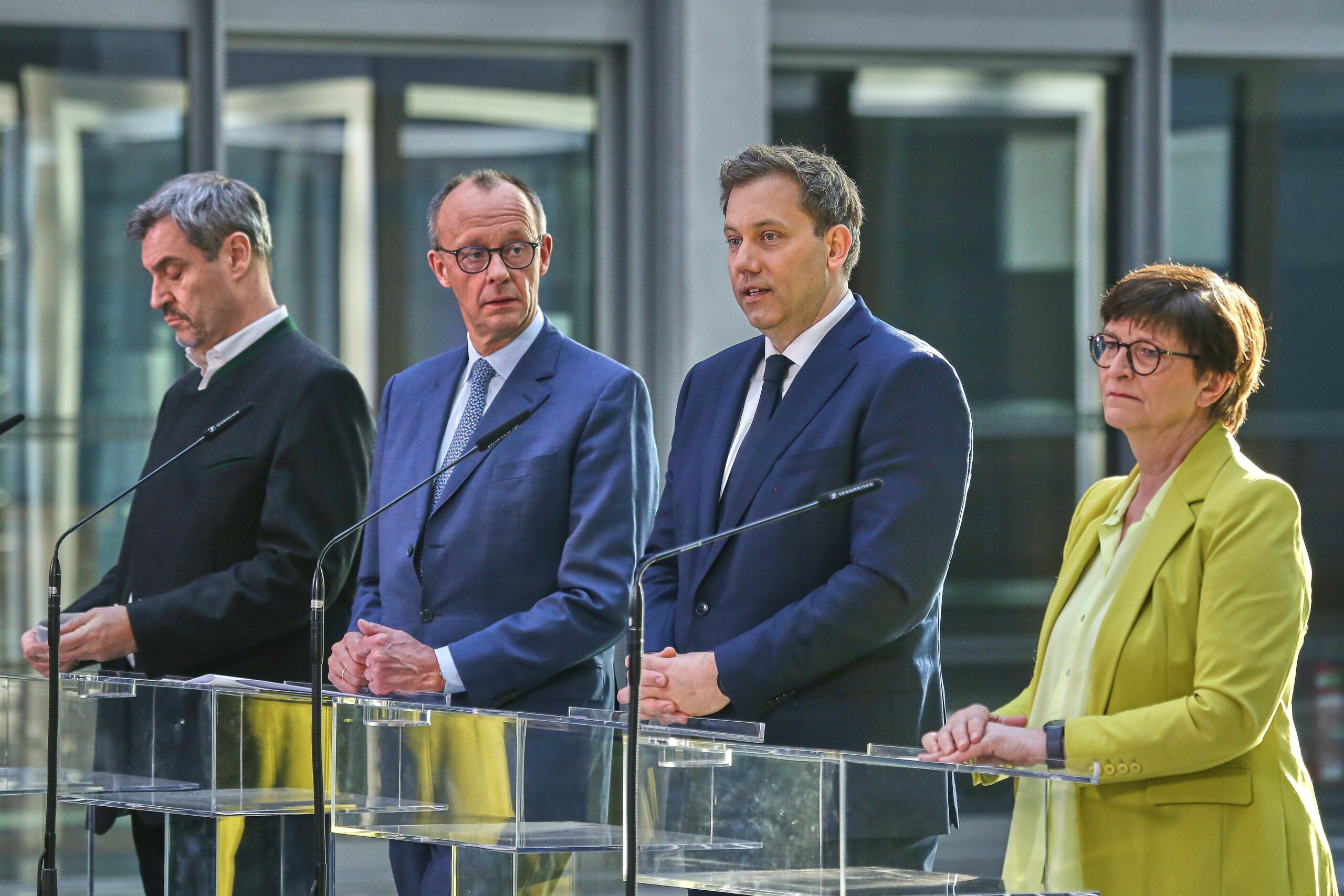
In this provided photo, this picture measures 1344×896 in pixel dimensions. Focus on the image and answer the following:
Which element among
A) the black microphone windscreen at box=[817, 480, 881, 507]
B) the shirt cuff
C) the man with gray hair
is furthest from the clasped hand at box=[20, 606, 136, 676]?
the black microphone windscreen at box=[817, 480, 881, 507]

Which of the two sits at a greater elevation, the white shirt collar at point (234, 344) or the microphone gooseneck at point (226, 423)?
the white shirt collar at point (234, 344)

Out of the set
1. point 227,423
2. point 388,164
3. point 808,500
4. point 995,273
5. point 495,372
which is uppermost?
point 388,164

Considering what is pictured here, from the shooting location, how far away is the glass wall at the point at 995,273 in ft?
18.2

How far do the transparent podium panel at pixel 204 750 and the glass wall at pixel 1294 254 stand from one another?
3.75 m

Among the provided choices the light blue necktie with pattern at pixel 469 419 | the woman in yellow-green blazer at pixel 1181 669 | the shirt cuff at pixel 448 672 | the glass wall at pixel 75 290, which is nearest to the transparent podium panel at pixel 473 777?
the shirt cuff at pixel 448 672

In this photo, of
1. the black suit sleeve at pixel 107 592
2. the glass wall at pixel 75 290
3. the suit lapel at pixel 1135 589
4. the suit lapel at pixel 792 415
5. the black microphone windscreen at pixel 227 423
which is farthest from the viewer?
the glass wall at pixel 75 290

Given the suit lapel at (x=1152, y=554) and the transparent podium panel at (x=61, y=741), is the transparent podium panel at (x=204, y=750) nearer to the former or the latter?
the transparent podium panel at (x=61, y=741)

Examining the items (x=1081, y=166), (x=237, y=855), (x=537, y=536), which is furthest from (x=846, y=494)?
(x=1081, y=166)

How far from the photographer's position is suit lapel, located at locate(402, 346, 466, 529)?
317 centimetres

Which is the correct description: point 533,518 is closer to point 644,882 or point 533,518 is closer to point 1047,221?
point 644,882

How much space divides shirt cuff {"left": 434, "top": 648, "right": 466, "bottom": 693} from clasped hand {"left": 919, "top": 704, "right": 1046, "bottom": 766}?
3.19 ft

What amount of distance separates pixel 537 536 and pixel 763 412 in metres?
0.50

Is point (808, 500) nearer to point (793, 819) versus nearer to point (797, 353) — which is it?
point (797, 353)

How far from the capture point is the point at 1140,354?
232 centimetres
